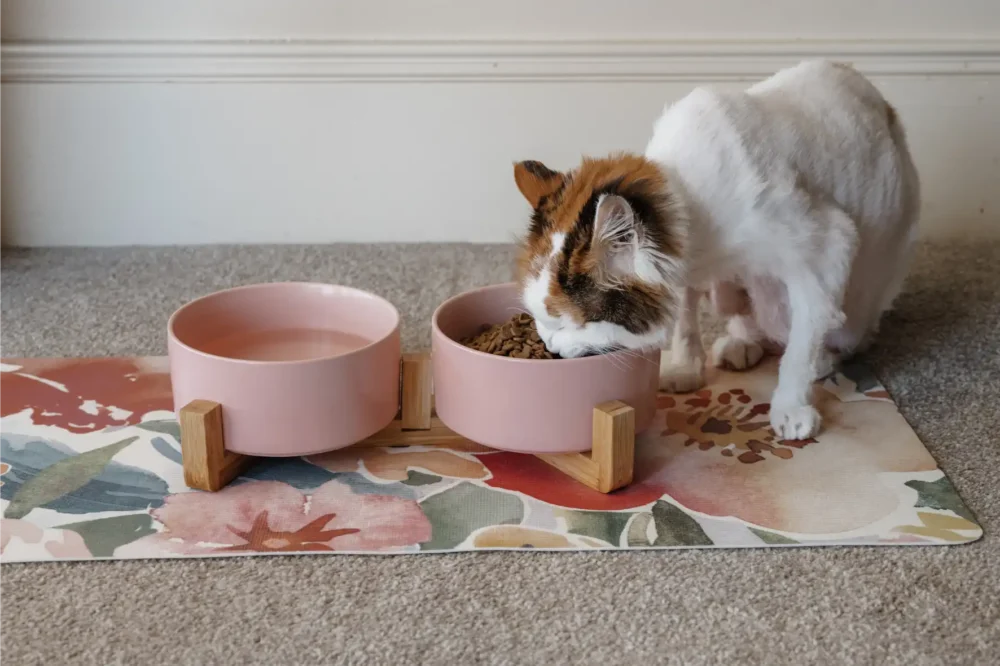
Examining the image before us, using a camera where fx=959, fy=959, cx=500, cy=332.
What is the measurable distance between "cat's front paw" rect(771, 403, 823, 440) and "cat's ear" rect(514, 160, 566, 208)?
1.36 ft

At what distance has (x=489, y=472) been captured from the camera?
112 cm

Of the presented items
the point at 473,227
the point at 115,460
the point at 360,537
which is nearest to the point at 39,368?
the point at 115,460

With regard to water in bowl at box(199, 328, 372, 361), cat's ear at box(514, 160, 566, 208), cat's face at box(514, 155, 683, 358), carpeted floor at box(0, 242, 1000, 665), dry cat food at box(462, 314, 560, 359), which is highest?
cat's ear at box(514, 160, 566, 208)

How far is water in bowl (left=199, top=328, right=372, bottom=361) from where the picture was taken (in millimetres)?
1222

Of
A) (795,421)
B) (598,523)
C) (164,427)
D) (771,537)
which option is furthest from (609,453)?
(164,427)

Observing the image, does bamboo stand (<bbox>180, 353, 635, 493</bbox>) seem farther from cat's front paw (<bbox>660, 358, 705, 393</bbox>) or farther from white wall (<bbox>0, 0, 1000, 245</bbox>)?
white wall (<bbox>0, 0, 1000, 245</bbox>)

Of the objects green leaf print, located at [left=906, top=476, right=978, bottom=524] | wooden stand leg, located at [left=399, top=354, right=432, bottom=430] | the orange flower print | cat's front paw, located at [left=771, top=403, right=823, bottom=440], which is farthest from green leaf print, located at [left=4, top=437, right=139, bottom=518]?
green leaf print, located at [left=906, top=476, right=978, bottom=524]

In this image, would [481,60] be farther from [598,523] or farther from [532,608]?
[532,608]

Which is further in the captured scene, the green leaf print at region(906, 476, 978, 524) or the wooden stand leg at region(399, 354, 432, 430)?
the wooden stand leg at region(399, 354, 432, 430)

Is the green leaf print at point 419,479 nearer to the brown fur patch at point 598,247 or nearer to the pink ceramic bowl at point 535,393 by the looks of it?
the pink ceramic bowl at point 535,393

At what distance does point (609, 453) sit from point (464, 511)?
0.17m

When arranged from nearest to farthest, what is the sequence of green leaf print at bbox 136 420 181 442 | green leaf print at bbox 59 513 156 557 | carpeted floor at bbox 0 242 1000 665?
carpeted floor at bbox 0 242 1000 665, green leaf print at bbox 59 513 156 557, green leaf print at bbox 136 420 181 442

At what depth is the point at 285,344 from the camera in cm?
125

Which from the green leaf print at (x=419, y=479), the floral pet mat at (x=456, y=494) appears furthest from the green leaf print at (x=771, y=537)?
the green leaf print at (x=419, y=479)
